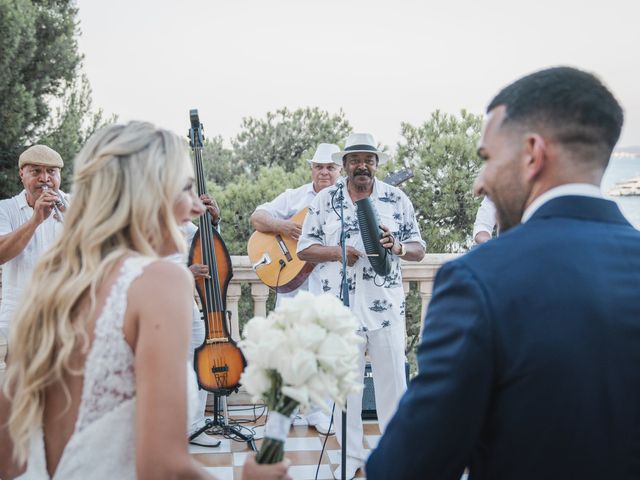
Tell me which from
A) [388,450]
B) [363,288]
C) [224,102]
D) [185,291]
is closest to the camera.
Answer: [388,450]

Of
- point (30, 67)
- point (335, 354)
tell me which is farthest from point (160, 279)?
point (30, 67)

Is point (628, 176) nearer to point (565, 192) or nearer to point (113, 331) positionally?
point (565, 192)

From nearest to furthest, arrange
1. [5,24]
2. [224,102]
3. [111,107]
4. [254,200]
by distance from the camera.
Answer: [5,24]
[111,107]
[254,200]
[224,102]

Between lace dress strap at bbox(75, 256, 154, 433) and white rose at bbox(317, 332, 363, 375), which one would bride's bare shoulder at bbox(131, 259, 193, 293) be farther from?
white rose at bbox(317, 332, 363, 375)

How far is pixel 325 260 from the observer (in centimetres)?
442

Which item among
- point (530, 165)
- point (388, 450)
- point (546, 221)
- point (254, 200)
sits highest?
point (254, 200)

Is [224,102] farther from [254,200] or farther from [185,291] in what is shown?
[185,291]

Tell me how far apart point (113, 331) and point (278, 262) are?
3886 mm

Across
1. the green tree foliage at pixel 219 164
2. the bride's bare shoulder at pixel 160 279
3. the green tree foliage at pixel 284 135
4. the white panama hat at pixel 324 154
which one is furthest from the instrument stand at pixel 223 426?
the green tree foliage at pixel 284 135

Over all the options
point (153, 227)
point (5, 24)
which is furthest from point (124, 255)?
point (5, 24)

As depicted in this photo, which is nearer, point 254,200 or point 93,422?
point 93,422

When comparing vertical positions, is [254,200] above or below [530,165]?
above

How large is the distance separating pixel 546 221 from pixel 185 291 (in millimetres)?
825

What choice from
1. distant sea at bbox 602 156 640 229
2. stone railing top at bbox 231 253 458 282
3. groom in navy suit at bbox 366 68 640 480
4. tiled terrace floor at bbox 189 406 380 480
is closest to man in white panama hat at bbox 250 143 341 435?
stone railing top at bbox 231 253 458 282
